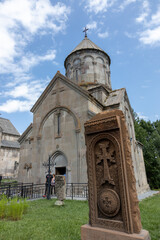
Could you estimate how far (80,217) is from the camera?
5.58 meters

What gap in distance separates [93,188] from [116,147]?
1048mm

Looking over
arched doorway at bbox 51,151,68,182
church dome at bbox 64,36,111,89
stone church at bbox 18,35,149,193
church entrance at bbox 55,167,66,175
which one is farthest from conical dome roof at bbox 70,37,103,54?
church entrance at bbox 55,167,66,175

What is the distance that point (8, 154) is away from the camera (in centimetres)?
3234

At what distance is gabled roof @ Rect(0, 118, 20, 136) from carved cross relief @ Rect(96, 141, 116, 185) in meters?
36.7

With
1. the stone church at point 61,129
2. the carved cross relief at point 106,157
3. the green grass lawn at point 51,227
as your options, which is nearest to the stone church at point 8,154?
the stone church at point 61,129

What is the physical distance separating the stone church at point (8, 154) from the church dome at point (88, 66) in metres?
21.5

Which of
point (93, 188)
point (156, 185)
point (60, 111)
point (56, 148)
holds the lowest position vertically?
point (156, 185)

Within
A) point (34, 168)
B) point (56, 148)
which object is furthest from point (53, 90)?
point (34, 168)

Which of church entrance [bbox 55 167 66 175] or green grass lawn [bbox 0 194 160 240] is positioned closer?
green grass lawn [bbox 0 194 160 240]

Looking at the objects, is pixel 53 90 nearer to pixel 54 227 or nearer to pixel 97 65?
pixel 97 65

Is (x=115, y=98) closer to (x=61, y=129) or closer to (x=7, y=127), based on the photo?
(x=61, y=129)

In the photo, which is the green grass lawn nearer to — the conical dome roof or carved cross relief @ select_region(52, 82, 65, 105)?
carved cross relief @ select_region(52, 82, 65, 105)

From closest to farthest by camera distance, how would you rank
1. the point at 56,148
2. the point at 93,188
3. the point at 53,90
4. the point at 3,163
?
1. the point at 93,188
2. the point at 56,148
3. the point at 53,90
4. the point at 3,163

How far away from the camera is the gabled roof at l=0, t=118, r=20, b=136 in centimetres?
3691
